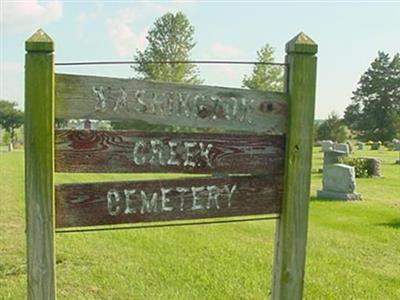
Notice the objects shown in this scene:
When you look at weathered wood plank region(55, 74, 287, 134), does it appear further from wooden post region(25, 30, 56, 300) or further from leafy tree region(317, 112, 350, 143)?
leafy tree region(317, 112, 350, 143)

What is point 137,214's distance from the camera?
9.33 ft

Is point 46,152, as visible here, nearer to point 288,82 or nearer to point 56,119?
point 56,119

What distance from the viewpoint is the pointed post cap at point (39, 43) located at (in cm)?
263

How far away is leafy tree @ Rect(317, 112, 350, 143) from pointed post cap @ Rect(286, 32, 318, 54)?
54.5m

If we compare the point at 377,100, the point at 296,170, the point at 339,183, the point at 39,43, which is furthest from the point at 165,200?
the point at 377,100

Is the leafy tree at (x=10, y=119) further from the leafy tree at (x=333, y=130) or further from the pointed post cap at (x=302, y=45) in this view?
the pointed post cap at (x=302, y=45)

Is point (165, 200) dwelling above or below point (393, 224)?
above

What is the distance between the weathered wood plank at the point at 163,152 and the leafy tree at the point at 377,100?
2562 inches

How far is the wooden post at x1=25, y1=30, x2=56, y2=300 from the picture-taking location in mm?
2645

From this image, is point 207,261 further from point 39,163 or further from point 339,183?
point 339,183

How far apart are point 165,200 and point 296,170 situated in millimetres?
814

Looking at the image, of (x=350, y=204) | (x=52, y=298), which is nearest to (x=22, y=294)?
(x=52, y=298)

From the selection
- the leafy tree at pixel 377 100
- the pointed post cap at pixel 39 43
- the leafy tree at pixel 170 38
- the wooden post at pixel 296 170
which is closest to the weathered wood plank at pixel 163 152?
the wooden post at pixel 296 170

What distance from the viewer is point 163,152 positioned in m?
2.84
